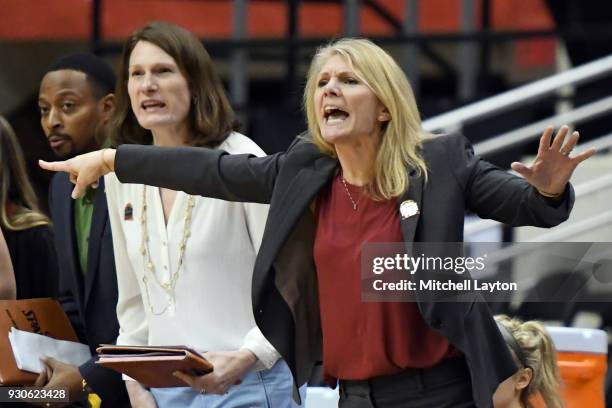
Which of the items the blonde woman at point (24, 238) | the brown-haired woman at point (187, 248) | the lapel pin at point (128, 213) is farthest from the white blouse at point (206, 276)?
the blonde woman at point (24, 238)

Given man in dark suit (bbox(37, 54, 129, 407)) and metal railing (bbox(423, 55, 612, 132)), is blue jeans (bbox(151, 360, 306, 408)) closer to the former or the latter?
man in dark suit (bbox(37, 54, 129, 407))

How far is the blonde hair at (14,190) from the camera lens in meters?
5.12

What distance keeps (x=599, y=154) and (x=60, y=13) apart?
13.3ft

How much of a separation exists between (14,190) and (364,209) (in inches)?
72.9

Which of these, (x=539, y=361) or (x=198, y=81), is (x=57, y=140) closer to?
(x=198, y=81)

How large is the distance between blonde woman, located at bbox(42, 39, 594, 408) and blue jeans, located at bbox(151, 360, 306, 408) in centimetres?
36

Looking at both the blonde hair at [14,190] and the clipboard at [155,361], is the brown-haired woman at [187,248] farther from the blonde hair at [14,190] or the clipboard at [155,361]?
the blonde hair at [14,190]

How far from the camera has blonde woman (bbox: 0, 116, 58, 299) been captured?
5.09m

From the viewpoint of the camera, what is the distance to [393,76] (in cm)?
394

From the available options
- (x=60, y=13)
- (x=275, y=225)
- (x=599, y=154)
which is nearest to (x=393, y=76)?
(x=275, y=225)

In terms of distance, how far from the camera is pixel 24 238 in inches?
201

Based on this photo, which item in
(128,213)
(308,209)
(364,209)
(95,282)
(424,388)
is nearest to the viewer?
(424,388)

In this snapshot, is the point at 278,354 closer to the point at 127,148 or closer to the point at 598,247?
the point at 127,148

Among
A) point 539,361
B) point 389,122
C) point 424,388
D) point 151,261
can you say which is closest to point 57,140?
point 151,261
